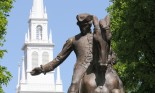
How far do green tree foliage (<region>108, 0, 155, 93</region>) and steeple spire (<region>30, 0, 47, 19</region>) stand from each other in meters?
111

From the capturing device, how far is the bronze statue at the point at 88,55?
424 inches

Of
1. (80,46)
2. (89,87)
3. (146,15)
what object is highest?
(146,15)

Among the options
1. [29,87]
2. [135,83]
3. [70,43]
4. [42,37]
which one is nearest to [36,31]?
[42,37]

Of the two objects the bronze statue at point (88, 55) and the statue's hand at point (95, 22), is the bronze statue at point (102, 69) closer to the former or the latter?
the bronze statue at point (88, 55)

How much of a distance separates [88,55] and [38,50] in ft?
445

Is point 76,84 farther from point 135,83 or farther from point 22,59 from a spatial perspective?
point 22,59

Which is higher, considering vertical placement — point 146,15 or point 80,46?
point 146,15

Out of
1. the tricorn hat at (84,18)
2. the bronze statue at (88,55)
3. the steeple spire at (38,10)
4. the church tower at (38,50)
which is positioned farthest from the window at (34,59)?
the tricorn hat at (84,18)

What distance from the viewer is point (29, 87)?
139625 mm

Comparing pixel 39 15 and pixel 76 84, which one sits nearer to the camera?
pixel 76 84

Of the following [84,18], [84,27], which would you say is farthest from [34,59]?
[84,18]

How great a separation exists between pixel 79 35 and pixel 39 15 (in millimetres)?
135208

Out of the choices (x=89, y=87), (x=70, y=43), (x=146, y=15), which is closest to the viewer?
(x=89, y=87)

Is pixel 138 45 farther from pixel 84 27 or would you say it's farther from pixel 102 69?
pixel 102 69
